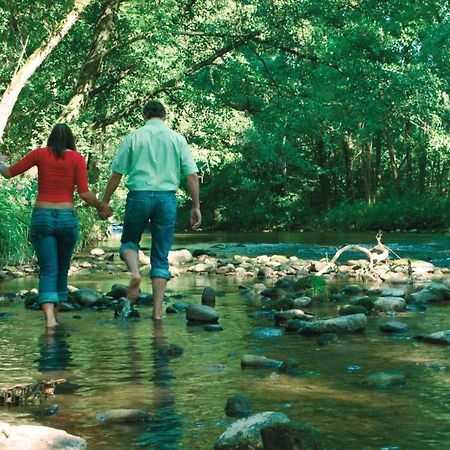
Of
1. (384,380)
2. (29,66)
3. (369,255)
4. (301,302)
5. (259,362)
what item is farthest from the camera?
(29,66)

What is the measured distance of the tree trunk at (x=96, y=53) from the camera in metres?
19.3

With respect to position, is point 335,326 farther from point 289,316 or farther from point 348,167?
point 348,167

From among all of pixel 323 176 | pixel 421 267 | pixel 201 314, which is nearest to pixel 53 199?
pixel 201 314

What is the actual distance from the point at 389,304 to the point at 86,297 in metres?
3.39

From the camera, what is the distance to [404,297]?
34.1ft

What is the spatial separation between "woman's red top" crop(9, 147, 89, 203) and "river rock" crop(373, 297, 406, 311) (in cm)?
324

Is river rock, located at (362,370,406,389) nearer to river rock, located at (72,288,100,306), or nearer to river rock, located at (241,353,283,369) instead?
river rock, located at (241,353,283,369)

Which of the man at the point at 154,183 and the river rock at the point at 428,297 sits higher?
the man at the point at 154,183

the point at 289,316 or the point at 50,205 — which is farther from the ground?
the point at 50,205

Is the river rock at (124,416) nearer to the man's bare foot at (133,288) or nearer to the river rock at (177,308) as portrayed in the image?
→ the man's bare foot at (133,288)

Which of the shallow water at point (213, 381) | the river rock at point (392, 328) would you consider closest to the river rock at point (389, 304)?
the shallow water at point (213, 381)

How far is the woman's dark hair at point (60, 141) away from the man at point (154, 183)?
1.76 feet

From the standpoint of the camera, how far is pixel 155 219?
8.63 metres

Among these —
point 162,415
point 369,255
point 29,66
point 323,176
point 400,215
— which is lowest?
point 162,415
